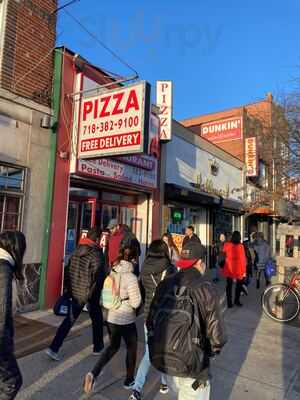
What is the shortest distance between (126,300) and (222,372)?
1.85m

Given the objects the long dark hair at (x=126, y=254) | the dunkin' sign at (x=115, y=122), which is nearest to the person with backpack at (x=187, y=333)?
the long dark hair at (x=126, y=254)

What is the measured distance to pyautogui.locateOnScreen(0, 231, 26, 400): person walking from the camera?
2.12 meters

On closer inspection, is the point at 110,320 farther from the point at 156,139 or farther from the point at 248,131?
the point at 248,131

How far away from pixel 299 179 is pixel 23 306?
800cm

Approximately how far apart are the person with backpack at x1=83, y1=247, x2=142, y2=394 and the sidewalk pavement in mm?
364

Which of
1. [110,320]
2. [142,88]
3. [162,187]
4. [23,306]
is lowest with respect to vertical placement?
[23,306]

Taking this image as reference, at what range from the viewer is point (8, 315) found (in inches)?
84.4

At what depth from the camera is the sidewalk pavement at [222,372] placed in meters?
3.51

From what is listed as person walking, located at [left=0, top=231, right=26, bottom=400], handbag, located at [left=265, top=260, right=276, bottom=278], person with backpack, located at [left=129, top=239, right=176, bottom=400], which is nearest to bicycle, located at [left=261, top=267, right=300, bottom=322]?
handbag, located at [left=265, top=260, right=276, bottom=278]

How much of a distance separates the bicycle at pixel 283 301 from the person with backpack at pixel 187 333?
4887mm

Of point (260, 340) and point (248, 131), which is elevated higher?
point (248, 131)

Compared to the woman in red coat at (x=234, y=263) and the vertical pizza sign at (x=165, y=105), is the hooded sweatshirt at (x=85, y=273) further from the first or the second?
the vertical pizza sign at (x=165, y=105)

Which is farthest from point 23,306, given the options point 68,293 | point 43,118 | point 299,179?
point 299,179

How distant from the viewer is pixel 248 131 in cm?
1959
